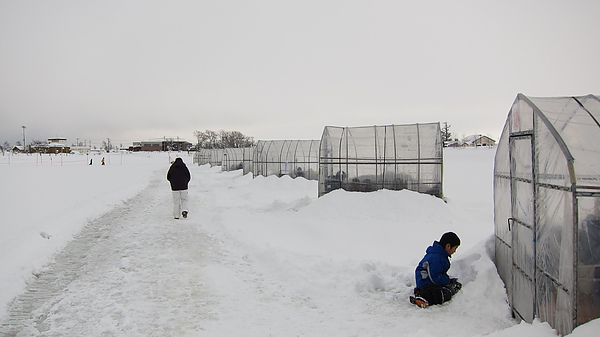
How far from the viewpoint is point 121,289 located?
5969mm

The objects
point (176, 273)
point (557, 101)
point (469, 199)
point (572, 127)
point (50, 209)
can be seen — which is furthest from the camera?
point (469, 199)

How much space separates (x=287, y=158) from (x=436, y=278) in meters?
19.9

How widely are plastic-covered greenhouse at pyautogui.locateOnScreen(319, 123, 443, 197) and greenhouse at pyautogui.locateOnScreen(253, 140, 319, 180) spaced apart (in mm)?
7985

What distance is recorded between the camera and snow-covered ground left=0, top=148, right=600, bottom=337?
4.82 meters

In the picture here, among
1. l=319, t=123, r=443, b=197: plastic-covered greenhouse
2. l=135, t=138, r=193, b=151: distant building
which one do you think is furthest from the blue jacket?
l=135, t=138, r=193, b=151: distant building

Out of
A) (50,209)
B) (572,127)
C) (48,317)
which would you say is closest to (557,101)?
(572,127)

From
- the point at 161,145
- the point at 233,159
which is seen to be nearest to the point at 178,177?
the point at 233,159

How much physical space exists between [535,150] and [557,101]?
0.82 meters

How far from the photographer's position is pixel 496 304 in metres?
5.18

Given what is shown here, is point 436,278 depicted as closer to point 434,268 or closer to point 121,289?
point 434,268

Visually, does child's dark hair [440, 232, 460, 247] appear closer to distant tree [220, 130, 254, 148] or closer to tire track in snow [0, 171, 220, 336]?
tire track in snow [0, 171, 220, 336]

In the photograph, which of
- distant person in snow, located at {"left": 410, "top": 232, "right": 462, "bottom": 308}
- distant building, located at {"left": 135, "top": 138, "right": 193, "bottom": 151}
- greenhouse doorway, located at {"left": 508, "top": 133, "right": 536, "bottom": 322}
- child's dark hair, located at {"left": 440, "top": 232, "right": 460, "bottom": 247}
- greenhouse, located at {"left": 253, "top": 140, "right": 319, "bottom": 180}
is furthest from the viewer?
distant building, located at {"left": 135, "top": 138, "right": 193, "bottom": 151}

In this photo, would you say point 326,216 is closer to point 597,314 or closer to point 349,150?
point 349,150

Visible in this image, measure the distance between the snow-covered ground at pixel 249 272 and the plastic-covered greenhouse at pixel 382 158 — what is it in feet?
5.96
